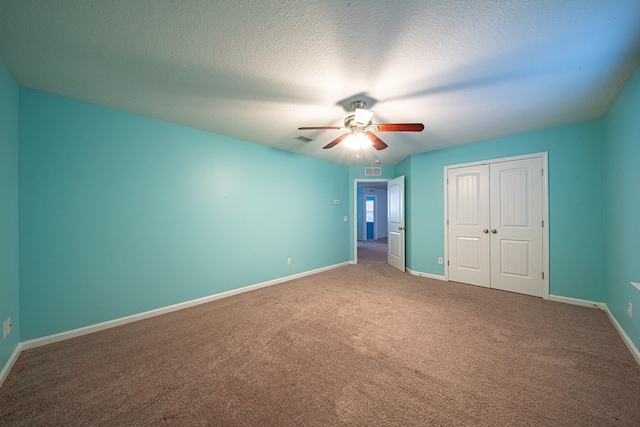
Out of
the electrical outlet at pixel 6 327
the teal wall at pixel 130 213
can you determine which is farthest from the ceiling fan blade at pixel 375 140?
the electrical outlet at pixel 6 327

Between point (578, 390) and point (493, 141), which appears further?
point (493, 141)

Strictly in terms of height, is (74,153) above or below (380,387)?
above

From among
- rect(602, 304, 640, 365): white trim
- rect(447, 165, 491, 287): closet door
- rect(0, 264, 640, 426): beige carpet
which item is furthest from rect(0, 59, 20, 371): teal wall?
rect(447, 165, 491, 287): closet door

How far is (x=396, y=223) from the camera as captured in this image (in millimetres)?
4855

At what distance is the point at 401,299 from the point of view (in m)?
3.11

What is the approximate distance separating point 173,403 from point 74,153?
2532 mm

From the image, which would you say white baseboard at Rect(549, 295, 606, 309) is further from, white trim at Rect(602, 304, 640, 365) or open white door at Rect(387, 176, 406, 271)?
open white door at Rect(387, 176, 406, 271)

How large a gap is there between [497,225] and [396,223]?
1.78 m

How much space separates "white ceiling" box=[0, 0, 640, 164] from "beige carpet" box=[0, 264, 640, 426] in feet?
7.79

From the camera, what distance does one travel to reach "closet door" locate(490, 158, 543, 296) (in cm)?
317

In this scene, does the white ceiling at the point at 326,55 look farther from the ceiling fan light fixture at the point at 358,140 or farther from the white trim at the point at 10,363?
the white trim at the point at 10,363

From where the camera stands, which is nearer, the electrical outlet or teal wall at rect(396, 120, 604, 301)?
the electrical outlet

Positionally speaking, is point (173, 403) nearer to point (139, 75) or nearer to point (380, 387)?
point (380, 387)

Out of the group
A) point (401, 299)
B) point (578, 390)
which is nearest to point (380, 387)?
point (578, 390)
